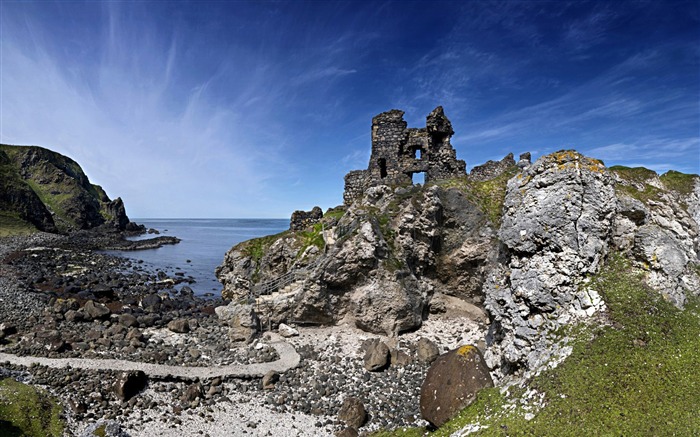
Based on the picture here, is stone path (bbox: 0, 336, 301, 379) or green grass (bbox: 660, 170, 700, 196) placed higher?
green grass (bbox: 660, 170, 700, 196)

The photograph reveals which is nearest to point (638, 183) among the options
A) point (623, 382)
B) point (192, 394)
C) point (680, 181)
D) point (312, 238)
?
point (680, 181)

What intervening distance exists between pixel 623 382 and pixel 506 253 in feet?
20.0

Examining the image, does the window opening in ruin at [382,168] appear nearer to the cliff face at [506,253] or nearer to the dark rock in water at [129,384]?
the cliff face at [506,253]

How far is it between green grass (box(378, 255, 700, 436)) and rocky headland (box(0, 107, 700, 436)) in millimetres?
78

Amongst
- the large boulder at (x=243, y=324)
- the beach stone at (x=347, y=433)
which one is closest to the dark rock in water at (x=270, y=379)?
the large boulder at (x=243, y=324)

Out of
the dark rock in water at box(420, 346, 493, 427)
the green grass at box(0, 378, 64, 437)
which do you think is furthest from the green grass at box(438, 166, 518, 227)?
the green grass at box(0, 378, 64, 437)

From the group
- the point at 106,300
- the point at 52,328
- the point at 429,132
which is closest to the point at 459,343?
the point at 429,132

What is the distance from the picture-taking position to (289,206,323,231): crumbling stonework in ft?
121

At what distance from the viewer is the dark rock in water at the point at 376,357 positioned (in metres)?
20.2

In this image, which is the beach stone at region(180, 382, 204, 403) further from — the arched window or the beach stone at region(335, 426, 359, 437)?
the arched window

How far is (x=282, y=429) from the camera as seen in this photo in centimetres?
1580

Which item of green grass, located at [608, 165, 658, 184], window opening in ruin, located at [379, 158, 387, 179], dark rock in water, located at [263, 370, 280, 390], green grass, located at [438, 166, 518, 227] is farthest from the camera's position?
window opening in ruin, located at [379, 158, 387, 179]

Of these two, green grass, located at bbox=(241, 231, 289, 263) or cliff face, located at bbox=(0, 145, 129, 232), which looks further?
cliff face, located at bbox=(0, 145, 129, 232)

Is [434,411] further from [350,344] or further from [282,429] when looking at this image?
[350,344]
